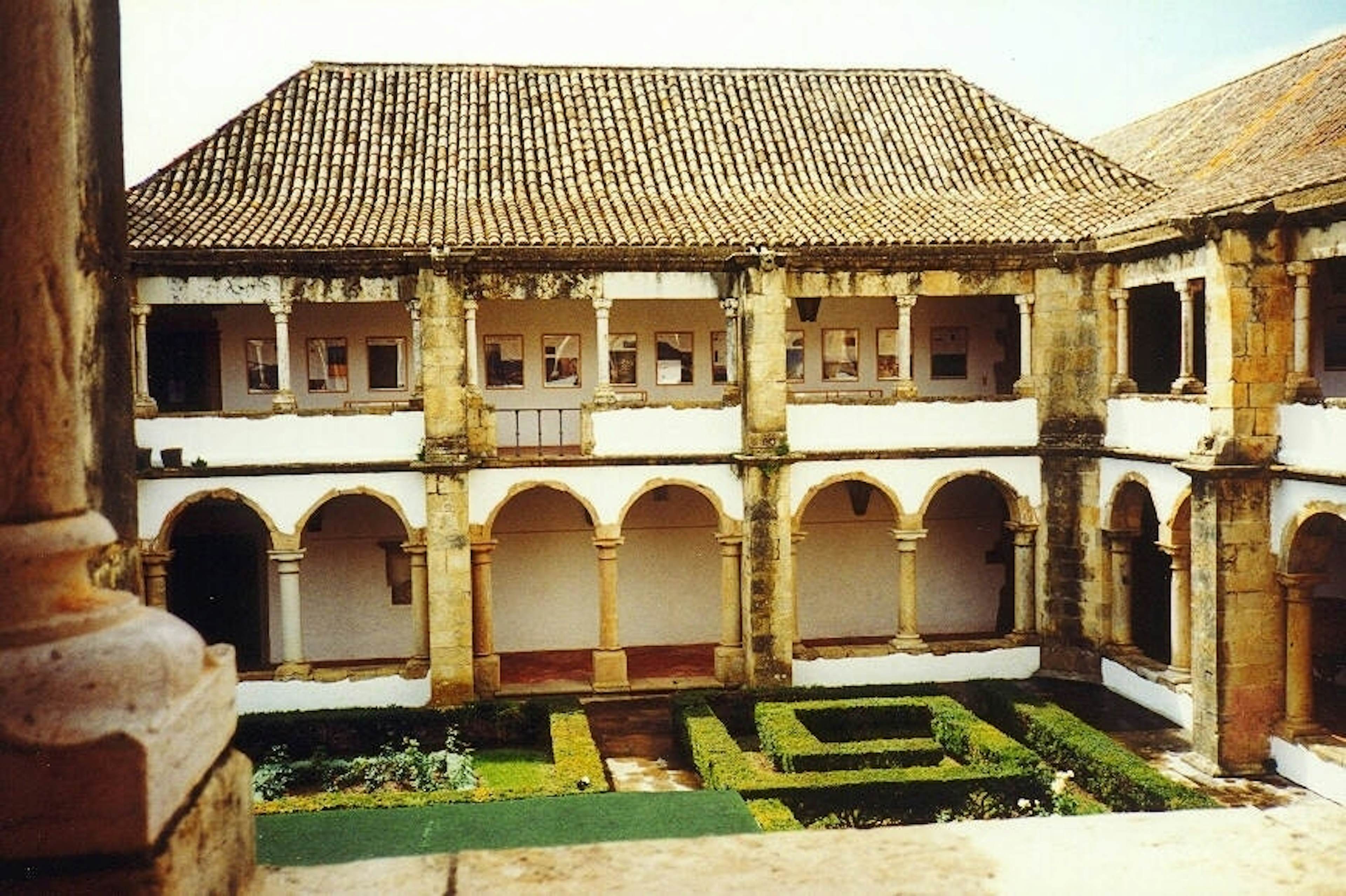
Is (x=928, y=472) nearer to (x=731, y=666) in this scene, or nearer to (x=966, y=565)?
(x=966, y=565)

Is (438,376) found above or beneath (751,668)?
above

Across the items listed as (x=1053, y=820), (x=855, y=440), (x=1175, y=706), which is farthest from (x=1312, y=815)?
(x=855, y=440)

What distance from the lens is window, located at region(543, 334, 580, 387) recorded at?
72.6 ft

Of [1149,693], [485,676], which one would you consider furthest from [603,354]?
[1149,693]

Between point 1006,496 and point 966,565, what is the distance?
3792 mm

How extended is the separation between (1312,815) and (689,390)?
20.0 meters

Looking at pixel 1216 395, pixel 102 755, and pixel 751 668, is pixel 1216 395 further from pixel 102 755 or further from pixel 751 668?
pixel 102 755

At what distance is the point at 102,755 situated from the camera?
1.84m

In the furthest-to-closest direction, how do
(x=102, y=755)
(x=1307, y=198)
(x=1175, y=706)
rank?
(x=1175, y=706), (x=1307, y=198), (x=102, y=755)

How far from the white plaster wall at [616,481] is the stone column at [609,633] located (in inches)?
→ 21.1

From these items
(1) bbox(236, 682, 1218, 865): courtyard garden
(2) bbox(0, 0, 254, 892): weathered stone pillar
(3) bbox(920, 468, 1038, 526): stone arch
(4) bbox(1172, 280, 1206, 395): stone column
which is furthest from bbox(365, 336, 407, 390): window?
(2) bbox(0, 0, 254, 892): weathered stone pillar

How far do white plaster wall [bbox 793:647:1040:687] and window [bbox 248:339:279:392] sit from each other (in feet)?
34.5

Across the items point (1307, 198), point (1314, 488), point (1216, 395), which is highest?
point (1307, 198)

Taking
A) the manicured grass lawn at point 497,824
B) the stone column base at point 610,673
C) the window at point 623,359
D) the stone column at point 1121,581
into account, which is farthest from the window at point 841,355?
the manicured grass lawn at point 497,824
